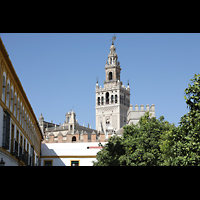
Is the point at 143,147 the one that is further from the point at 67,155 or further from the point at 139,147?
the point at 67,155

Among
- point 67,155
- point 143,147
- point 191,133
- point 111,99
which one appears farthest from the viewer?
point 111,99

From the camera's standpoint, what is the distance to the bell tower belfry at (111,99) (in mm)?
91438

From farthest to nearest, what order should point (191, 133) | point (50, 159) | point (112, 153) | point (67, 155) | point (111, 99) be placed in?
point (111, 99) → point (50, 159) → point (67, 155) → point (112, 153) → point (191, 133)

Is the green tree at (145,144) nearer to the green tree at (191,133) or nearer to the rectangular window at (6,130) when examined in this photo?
the green tree at (191,133)

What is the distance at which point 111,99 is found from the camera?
92.7 metres

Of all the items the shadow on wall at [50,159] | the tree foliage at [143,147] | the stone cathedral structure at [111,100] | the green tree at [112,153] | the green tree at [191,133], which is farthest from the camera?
the stone cathedral structure at [111,100]

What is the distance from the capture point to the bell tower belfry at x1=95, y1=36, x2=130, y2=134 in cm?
9144

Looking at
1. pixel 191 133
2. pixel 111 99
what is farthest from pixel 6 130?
pixel 111 99

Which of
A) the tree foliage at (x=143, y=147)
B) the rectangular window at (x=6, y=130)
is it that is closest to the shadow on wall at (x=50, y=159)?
the tree foliage at (x=143, y=147)
